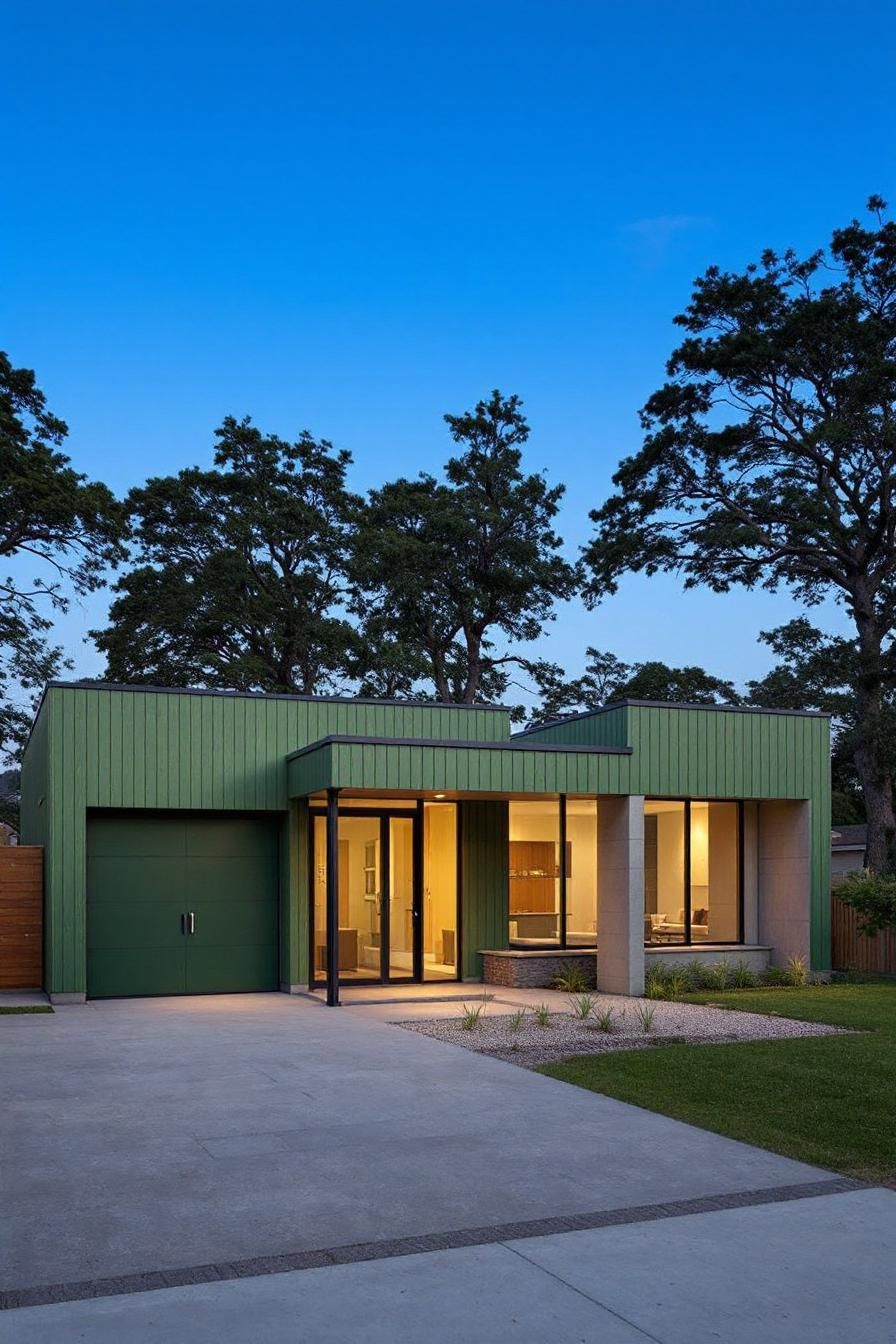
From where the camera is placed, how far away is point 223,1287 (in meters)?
4.77

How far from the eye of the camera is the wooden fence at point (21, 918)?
52.2 feet

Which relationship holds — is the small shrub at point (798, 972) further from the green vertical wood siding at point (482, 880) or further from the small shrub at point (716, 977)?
the green vertical wood siding at point (482, 880)

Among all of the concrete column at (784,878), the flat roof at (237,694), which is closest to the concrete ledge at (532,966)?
the concrete column at (784,878)

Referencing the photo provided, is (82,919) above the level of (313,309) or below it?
below

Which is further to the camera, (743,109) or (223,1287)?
(743,109)

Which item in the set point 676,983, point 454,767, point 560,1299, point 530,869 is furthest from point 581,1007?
point 560,1299

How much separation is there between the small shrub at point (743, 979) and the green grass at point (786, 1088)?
412cm

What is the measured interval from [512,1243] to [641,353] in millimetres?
30014

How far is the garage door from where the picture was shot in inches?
625

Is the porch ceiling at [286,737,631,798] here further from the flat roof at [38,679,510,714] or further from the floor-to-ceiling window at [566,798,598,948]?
the floor-to-ceiling window at [566,798,598,948]

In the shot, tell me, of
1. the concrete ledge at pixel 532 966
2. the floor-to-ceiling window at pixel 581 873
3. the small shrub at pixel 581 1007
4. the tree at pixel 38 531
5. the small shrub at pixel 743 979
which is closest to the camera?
the small shrub at pixel 581 1007

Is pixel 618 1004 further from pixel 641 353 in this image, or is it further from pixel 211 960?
pixel 641 353

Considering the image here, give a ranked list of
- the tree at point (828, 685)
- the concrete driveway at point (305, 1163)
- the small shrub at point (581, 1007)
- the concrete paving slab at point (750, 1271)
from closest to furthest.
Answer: the concrete paving slab at point (750, 1271) → the concrete driveway at point (305, 1163) → the small shrub at point (581, 1007) → the tree at point (828, 685)

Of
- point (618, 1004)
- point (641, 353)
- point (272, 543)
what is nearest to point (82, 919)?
point (618, 1004)
